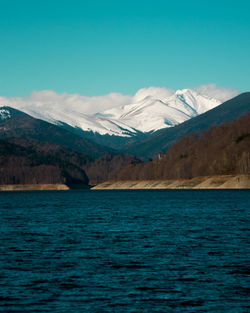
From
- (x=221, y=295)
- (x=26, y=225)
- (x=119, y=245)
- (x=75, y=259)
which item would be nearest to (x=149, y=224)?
(x=26, y=225)

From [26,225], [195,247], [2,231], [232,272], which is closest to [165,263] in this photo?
[232,272]

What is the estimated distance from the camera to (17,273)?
1686 inches

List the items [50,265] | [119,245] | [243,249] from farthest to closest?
[119,245]
[243,249]
[50,265]

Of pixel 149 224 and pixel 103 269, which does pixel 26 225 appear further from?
pixel 103 269

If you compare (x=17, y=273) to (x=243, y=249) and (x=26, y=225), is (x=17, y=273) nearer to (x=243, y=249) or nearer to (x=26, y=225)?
(x=243, y=249)

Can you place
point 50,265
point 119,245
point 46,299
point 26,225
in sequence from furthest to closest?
point 26,225
point 119,245
point 50,265
point 46,299

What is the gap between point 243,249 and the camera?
179ft

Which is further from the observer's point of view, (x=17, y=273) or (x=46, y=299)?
(x=17, y=273)

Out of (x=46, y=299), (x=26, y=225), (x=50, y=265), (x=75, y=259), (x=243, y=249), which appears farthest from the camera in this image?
(x=26, y=225)

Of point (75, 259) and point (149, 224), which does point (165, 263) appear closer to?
point (75, 259)

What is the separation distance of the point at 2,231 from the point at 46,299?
4307cm

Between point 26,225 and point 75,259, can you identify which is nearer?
point 75,259

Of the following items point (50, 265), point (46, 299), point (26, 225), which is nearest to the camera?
point (46, 299)

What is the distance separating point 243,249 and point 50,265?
18.4 m
